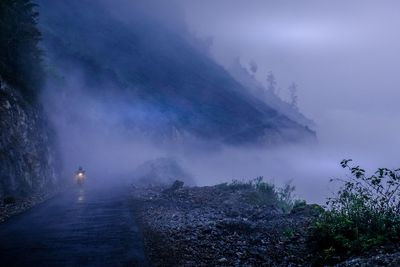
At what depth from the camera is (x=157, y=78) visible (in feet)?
330

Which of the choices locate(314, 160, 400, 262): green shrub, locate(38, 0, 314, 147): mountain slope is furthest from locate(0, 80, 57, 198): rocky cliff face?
locate(38, 0, 314, 147): mountain slope

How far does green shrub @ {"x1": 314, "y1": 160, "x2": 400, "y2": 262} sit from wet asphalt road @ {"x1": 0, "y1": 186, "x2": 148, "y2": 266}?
213 inches

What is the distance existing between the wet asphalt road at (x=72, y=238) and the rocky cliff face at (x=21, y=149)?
4.29m

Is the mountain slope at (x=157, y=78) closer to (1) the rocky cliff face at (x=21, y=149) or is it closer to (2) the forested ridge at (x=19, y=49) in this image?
(2) the forested ridge at (x=19, y=49)

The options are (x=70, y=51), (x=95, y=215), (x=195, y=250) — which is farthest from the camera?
(x=70, y=51)

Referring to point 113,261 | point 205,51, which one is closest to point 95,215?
point 113,261

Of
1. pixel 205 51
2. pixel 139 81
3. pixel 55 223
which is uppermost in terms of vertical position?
pixel 205 51

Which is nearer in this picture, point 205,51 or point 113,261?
point 113,261

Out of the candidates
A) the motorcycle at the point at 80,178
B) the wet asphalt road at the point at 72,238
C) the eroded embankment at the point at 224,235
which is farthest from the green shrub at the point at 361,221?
the motorcycle at the point at 80,178

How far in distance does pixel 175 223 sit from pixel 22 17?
3003 centimetres

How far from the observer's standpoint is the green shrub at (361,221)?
9.72 m

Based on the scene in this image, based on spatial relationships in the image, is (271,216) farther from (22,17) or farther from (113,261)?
(22,17)

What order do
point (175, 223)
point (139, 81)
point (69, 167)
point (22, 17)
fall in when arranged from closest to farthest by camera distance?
point (175, 223) < point (22, 17) < point (69, 167) < point (139, 81)

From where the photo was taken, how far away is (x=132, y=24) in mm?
142875
